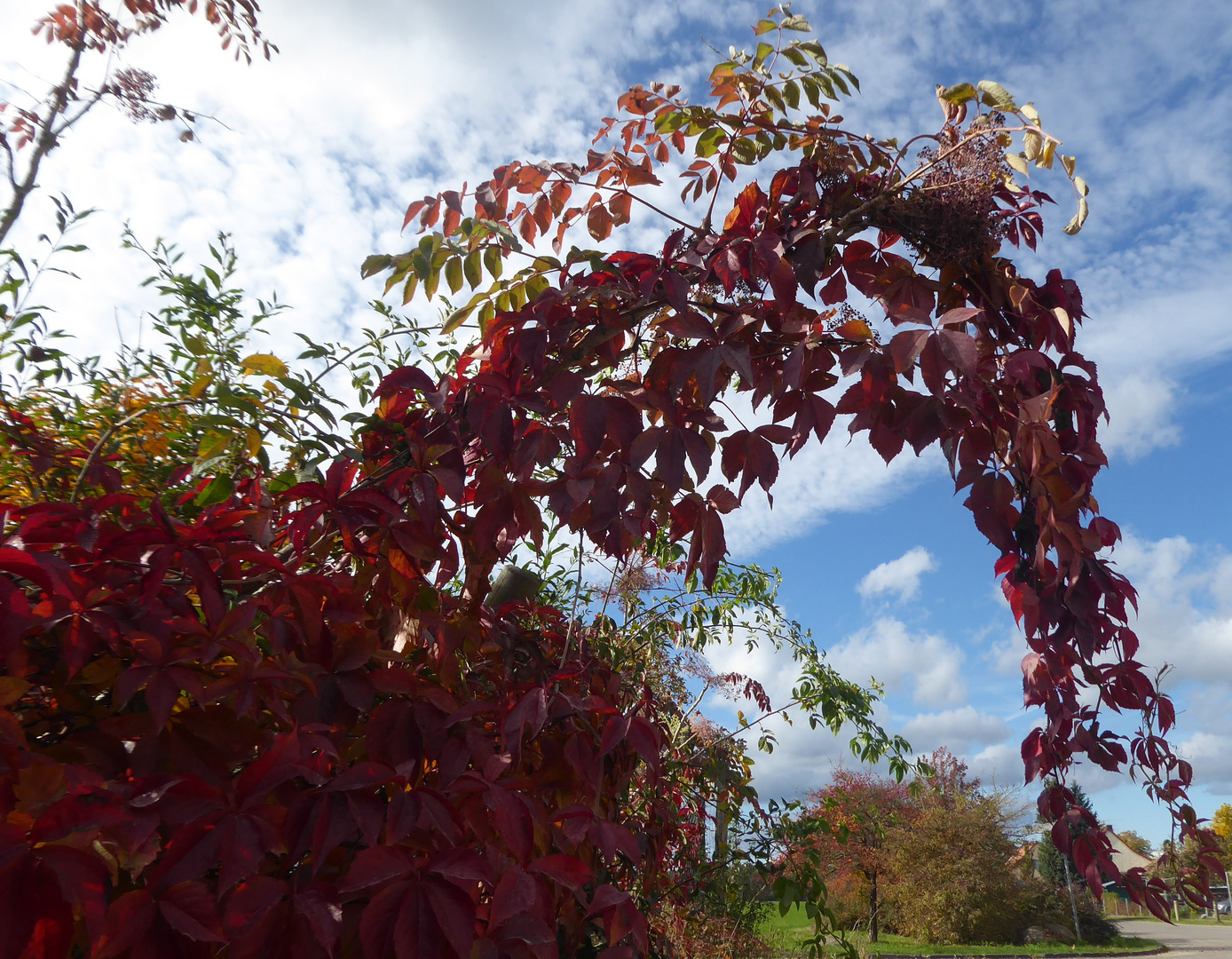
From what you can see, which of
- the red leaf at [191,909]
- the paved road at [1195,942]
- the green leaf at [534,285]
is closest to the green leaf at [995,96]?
the green leaf at [534,285]

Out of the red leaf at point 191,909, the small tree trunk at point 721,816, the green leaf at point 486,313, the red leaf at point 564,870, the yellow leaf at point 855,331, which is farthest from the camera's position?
the small tree trunk at point 721,816

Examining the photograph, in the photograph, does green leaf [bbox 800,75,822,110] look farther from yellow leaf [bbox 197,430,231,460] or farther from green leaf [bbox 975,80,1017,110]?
yellow leaf [bbox 197,430,231,460]

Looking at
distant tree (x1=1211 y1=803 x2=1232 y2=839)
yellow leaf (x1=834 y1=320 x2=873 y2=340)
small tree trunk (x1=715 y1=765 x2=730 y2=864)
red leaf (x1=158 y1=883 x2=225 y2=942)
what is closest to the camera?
red leaf (x1=158 y1=883 x2=225 y2=942)

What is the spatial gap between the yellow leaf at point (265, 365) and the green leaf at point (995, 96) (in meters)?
1.37

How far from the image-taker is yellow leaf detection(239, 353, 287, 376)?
131 centimetres

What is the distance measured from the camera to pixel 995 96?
136 centimetres

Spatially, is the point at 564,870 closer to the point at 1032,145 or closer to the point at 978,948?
the point at 1032,145

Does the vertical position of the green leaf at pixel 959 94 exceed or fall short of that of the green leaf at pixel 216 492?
it exceeds it

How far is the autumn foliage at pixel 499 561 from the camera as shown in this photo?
0.74 m

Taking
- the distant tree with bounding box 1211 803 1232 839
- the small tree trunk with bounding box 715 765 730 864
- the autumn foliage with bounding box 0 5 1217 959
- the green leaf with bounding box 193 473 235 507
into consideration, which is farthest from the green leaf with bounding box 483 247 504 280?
the distant tree with bounding box 1211 803 1232 839

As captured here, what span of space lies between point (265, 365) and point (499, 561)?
0.55 metres

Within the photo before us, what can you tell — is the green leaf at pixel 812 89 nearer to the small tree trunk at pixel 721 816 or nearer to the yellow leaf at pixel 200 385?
Answer: the yellow leaf at pixel 200 385

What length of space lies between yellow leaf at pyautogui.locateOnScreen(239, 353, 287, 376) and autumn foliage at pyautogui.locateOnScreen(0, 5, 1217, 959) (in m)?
0.19

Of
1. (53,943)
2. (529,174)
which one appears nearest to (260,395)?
(529,174)
